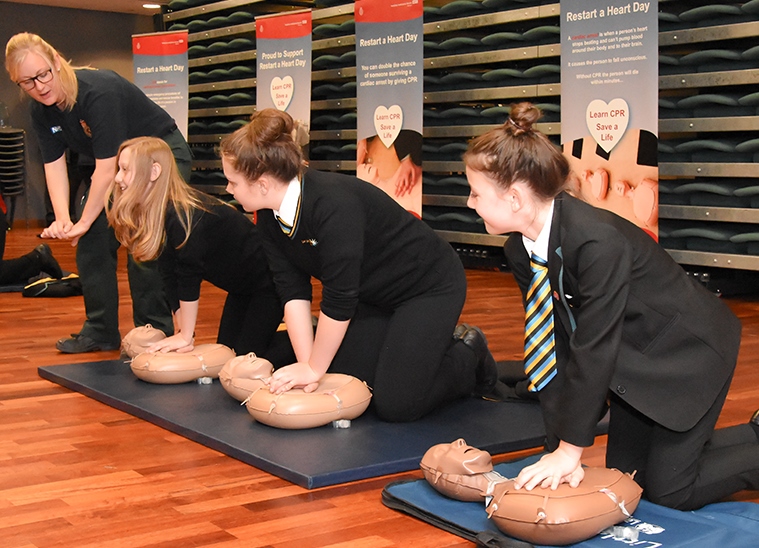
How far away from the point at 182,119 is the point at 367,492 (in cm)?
603

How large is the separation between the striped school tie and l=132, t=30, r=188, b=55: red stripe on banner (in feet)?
20.6

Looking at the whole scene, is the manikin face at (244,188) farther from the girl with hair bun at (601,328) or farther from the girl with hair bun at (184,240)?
the girl with hair bun at (601,328)

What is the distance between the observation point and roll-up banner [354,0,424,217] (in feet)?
19.5

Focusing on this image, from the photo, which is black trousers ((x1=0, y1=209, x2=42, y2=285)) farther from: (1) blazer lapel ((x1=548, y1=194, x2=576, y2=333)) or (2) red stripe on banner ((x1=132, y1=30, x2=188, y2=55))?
(1) blazer lapel ((x1=548, y1=194, x2=576, y2=333))

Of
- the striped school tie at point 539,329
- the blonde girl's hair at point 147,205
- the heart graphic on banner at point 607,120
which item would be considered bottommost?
the striped school tie at point 539,329

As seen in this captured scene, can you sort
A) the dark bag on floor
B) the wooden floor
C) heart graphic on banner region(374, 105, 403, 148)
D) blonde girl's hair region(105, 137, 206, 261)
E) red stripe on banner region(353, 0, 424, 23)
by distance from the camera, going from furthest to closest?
heart graphic on banner region(374, 105, 403, 148) → red stripe on banner region(353, 0, 424, 23) → the dark bag on floor → blonde girl's hair region(105, 137, 206, 261) → the wooden floor

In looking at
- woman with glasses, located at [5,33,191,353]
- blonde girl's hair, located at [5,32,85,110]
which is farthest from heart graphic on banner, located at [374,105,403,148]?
blonde girl's hair, located at [5,32,85,110]

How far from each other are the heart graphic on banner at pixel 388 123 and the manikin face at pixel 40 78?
9.37 ft

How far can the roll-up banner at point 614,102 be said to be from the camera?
15.9 ft

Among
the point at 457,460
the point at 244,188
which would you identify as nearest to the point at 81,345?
the point at 244,188

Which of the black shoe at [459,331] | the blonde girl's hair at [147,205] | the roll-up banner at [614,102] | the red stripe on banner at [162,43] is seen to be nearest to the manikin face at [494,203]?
the black shoe at [459,331]

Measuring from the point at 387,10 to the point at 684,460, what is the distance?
4.61 m

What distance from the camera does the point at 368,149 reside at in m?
6.37

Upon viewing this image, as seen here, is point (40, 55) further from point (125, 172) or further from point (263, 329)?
point (263, 329)
